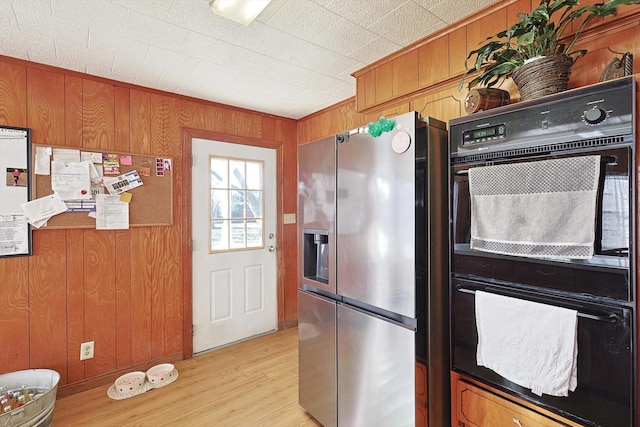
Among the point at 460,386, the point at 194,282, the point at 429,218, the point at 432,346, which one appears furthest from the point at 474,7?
the point at 194,282

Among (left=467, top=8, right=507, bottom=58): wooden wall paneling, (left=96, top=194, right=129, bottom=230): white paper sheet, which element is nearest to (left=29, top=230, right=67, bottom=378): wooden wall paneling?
(left=96, top=194, right=129, bottom=230): white paper sheet

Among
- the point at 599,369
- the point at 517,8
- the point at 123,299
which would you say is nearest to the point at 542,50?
the point at 517,8

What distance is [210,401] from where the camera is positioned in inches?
88.3

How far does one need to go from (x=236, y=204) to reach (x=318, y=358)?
5.91 feet

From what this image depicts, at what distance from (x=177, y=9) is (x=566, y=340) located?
2.18 metres

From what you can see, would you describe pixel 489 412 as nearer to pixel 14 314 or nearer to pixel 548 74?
pixel 548 74

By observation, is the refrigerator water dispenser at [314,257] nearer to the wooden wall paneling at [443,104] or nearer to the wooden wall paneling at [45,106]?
the wooden wall paneling at [443,104]

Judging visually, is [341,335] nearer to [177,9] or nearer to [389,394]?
[389,394]

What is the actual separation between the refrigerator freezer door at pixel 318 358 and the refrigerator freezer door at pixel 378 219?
9.1 inches

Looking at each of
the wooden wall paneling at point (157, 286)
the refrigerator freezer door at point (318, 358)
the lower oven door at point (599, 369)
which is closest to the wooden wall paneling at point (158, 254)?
the wooden wall paneling at point (157, 286)

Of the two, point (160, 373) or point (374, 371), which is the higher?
point (374, 371)

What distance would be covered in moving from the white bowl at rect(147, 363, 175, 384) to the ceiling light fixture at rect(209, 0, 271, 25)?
2.51 metres

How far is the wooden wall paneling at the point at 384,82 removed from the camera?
85.5 inches

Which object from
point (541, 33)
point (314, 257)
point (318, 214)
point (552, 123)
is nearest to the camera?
point (552, 123)
